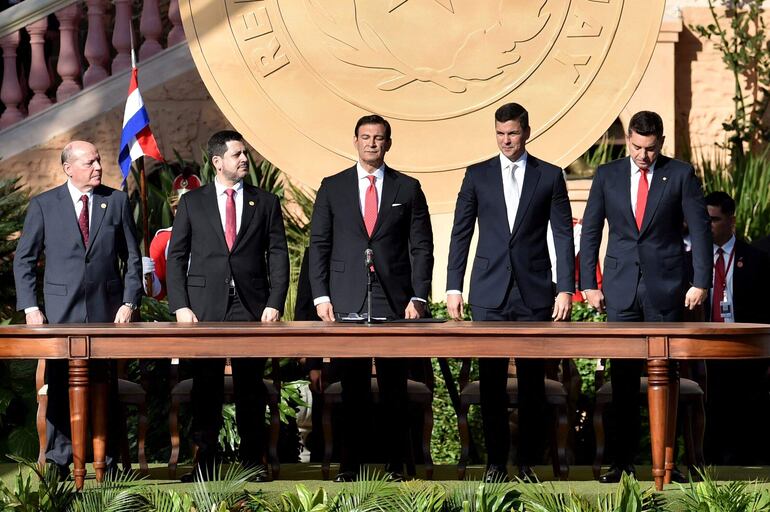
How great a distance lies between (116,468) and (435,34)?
10.7ft

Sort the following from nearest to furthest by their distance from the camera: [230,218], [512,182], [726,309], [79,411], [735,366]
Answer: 1. [79,411]
2. [512,182]
3. [230,218]
4. [726,309]
5. [735,366]

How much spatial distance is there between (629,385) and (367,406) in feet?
3.85

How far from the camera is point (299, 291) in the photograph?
8898 mm

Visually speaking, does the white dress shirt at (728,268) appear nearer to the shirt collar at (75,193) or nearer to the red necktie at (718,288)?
the red necktie at (718,288)

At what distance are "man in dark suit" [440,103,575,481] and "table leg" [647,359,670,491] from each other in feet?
2.15

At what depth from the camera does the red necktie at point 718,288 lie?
8.90 metres

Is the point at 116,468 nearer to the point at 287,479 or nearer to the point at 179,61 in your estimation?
the point at 287,479

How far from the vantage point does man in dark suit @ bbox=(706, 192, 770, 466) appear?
893 centimetres

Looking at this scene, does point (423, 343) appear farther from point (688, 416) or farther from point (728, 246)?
point (728, 246)

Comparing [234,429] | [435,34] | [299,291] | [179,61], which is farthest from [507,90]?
[179,61]

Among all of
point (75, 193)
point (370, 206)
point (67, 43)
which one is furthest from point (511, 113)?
point (67, 43)

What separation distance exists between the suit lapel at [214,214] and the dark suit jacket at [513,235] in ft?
3.43

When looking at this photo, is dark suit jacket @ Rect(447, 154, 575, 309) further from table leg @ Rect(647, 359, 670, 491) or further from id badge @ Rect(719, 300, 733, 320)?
id badge @ Rect(719, 300, 733, 320)

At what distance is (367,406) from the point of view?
7848 millimetres
